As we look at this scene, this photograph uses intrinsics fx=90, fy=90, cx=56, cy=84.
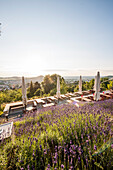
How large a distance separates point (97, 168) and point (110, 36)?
12860 mm

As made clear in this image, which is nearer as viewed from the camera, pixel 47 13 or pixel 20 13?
pixel 20 13

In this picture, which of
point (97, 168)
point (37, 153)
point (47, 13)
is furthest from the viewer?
point (47, 13)

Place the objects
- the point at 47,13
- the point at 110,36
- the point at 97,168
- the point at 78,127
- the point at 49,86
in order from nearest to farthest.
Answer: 1. the point at 97,168
2. the point at 78,127
3. the point at 47,13
4. the point at 110,36
5. the point at 49,86

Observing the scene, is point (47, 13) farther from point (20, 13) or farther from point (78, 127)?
point (78, 127)

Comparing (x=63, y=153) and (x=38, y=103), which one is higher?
(x=63, y=153)

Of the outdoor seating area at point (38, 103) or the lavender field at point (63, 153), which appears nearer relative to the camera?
the lavender field at point (63, 153)

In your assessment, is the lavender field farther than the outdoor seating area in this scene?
No

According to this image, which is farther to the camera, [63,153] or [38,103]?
[38,103]

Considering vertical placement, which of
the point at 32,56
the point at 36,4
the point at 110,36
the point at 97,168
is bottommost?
the point at 97,168

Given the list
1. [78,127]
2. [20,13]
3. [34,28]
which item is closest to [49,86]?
[34,28]

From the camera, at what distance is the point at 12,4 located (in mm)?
6172

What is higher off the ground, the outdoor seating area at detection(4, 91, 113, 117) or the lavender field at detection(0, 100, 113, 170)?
the lavender field at detection(0, 100, 113, 170)

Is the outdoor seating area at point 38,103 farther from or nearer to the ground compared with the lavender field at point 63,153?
nearer to the ground

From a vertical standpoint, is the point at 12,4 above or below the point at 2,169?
above
